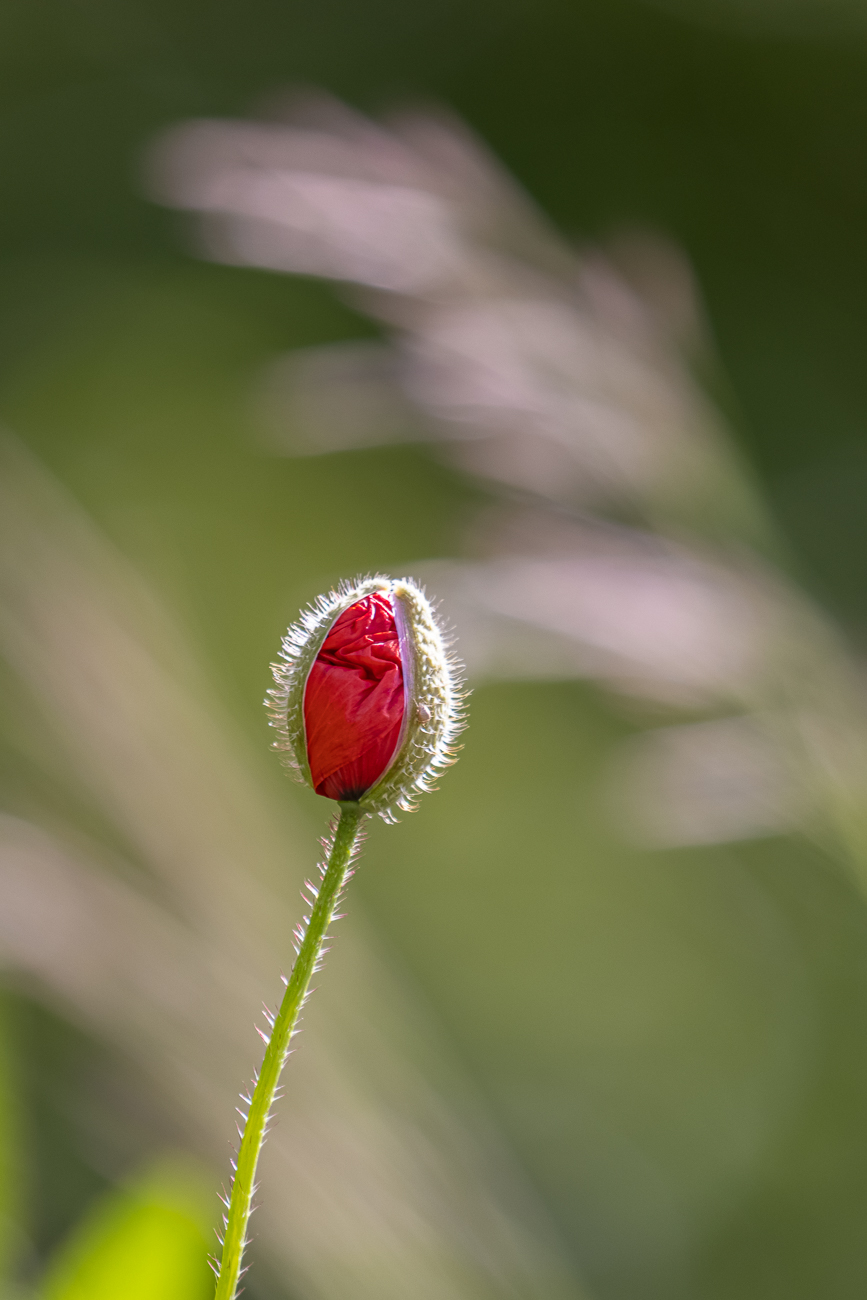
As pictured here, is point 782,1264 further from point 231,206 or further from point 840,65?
point 840,65

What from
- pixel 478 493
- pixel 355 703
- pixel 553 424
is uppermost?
pixel 478 493

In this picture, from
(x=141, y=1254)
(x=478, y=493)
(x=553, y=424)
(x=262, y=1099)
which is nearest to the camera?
(x=262, y=1099)

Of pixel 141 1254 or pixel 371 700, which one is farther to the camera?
pixel 141 1254

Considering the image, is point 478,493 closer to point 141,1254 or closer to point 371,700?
point 141,1254

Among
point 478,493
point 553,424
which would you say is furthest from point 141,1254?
point 478,493

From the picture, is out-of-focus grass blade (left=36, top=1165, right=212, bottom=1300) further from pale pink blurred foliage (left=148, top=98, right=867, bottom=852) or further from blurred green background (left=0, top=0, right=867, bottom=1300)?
blurred green background (left=0, top=0, right=867, bottom=1300)

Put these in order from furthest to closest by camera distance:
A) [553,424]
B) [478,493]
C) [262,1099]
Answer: [478,493], [553,424], [262,1099]

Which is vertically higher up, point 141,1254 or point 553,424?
point 553,424
